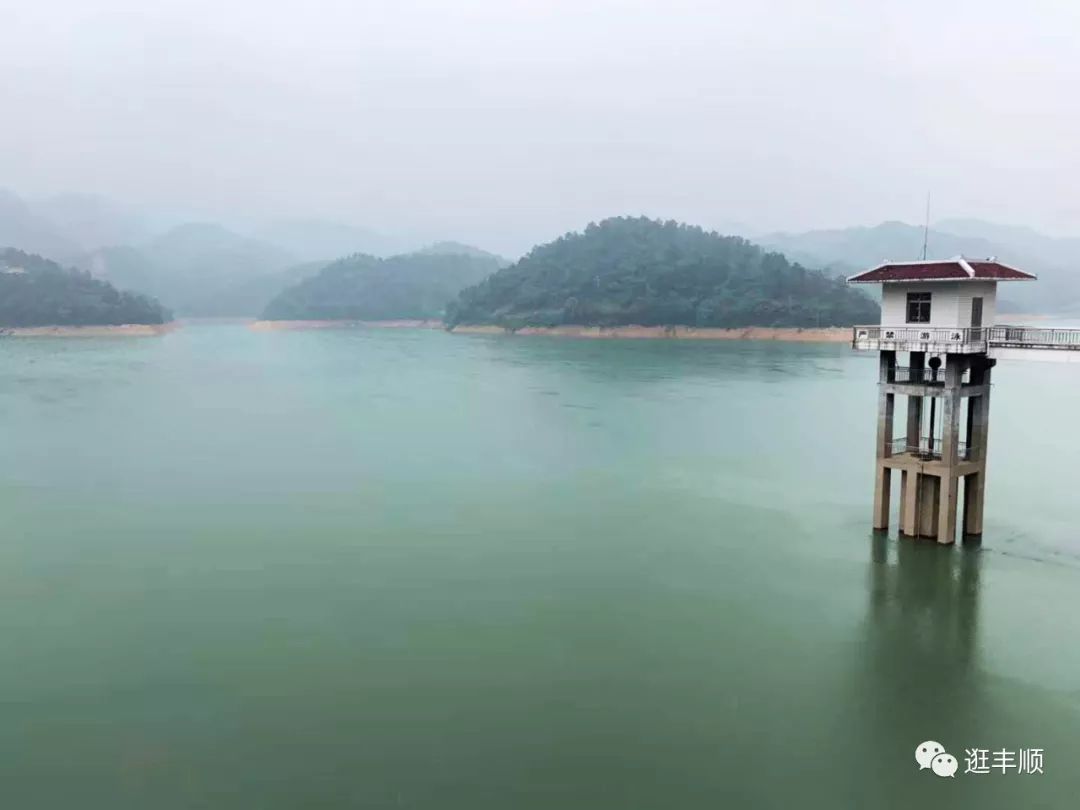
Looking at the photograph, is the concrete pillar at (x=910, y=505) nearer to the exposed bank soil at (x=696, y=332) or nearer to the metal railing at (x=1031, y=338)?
the metal railing at (x=1031, y=338)

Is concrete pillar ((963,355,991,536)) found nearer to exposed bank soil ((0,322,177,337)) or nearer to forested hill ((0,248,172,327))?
exposed bank soil ((0,322,177,337))

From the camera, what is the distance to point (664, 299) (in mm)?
98188

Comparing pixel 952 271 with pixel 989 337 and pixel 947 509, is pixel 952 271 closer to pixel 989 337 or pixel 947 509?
pixel 989 337

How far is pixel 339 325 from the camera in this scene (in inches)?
5901

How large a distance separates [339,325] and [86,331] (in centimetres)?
5296

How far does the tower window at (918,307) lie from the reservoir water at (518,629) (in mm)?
4016

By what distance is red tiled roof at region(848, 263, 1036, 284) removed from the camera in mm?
14031

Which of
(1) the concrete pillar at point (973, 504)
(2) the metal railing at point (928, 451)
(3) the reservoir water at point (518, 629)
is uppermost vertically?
(2) the metal railing at point (928, 451)

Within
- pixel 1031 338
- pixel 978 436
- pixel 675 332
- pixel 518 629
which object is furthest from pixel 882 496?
pixel 675 332

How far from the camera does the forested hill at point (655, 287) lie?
9156 cm

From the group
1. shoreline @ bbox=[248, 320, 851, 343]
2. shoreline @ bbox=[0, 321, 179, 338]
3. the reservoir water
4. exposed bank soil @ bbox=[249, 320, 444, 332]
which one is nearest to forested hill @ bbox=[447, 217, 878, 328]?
shoreline @ bbox=[248, 320, 851, 343]

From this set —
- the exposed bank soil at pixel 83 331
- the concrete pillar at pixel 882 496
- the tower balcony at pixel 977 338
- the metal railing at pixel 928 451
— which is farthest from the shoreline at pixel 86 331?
the tower balcony at pixel 977 338

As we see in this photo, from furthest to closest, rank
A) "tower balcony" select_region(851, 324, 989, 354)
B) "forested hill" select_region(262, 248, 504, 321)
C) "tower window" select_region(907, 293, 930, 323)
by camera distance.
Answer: "forested hill" select_region(262, 248, 504, 321) < "tower window" select_region(907, 293, 930, 323) < "tower balcony" select_region(851, 324, 989, 354)

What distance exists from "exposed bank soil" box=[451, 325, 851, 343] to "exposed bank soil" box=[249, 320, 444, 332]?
128 feet
